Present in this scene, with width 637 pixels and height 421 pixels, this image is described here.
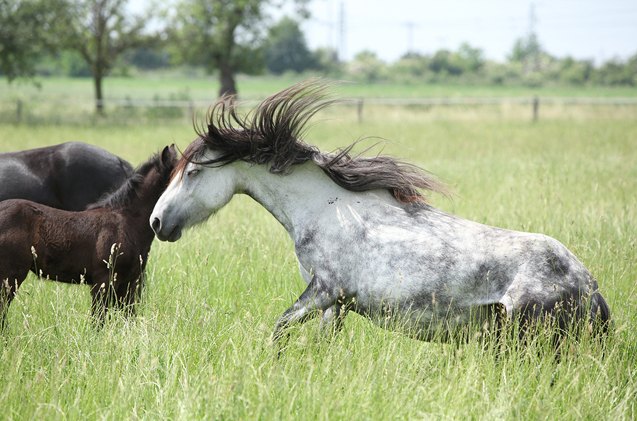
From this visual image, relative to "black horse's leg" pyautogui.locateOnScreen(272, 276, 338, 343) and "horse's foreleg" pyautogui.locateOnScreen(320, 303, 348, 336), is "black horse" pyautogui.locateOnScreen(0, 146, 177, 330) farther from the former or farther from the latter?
"horse's foreleg" pyautogui.locateOnScreen(320, 303, 348, 336)

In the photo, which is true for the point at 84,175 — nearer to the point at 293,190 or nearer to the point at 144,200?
the point at 144,200

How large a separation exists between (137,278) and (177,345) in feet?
3.87

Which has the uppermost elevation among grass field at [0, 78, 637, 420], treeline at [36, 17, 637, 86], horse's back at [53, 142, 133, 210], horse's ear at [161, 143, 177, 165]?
treeline at [36, 17, 637, 86]

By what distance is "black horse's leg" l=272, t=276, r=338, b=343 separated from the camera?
437 centimetres

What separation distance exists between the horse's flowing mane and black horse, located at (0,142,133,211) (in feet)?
8.55

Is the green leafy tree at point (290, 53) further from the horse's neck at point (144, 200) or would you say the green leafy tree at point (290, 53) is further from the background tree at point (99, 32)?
the horse's neck at point (144, 200)

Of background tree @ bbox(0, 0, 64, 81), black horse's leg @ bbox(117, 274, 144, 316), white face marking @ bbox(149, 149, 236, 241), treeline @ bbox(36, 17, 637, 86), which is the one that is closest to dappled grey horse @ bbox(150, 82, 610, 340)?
white face marking @ bbox(149, 149, 236, 241)

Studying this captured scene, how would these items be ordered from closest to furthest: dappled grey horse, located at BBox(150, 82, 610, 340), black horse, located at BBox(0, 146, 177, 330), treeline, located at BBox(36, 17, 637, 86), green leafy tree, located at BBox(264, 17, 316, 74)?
dappled grey horse, located at BBox(150, 82, 610, 340) → black horse, located at BBox(0, 146, 177, 330) → treeline, located at BBox(36, 17, 637, 86) → green leafy tree, located at BBox(264, 17, 316, 74)

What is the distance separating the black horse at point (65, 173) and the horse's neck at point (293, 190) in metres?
2.62

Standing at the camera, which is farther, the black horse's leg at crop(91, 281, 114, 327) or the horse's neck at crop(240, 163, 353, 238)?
the black horse's leg at crop(91, 281, 114, 327)

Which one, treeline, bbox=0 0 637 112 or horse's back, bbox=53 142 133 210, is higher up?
treeline, bbox=0 0 637 112

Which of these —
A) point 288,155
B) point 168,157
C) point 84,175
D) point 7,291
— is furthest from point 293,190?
point 84,175

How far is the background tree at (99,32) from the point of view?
107 ft

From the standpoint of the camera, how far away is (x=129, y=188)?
554 centimetres
